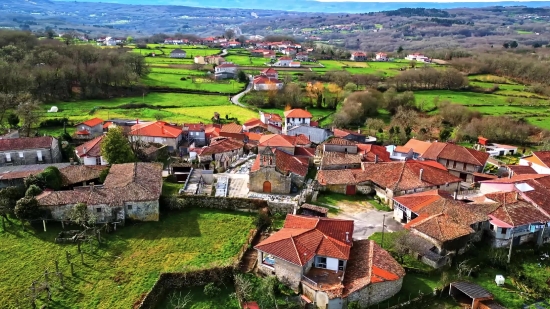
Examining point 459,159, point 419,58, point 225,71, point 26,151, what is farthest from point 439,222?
point 419,58

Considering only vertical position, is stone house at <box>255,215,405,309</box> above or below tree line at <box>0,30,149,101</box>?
below

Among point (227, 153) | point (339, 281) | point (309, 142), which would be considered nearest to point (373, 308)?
point (339, 281)

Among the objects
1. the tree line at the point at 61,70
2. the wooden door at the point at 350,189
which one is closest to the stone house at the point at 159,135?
the wooden door at the point at 350,189

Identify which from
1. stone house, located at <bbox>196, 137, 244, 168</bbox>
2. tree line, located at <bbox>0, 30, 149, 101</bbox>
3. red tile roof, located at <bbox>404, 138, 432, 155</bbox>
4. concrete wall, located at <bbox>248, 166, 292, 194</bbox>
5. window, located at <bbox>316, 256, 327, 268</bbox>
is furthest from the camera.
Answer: tree line, located at <bbox>0, 30, 149, 101</bbox>

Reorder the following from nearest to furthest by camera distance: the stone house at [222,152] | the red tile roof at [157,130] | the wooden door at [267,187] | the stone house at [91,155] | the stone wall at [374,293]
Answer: the stone wall at [374,293] → the wooden door at [267,187] → the stone house at [91,155] → the stone house at [222,152] → the red tile roof at [157,130]

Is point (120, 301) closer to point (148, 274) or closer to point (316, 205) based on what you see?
point (148, 274)

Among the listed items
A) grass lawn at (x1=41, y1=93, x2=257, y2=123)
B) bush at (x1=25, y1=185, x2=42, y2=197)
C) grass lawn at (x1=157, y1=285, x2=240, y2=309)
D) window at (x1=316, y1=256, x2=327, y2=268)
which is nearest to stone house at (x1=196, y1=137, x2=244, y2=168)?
bush at (x1=25, y1=185, x2=42, y2=197)

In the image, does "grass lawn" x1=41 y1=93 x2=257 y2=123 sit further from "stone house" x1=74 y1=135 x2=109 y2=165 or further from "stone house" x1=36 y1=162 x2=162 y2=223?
"stone house" x1=36 y1=162 x2=162 y2=223

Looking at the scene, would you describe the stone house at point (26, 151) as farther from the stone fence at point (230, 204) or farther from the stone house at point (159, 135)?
the stone fence at point (230, 204)
